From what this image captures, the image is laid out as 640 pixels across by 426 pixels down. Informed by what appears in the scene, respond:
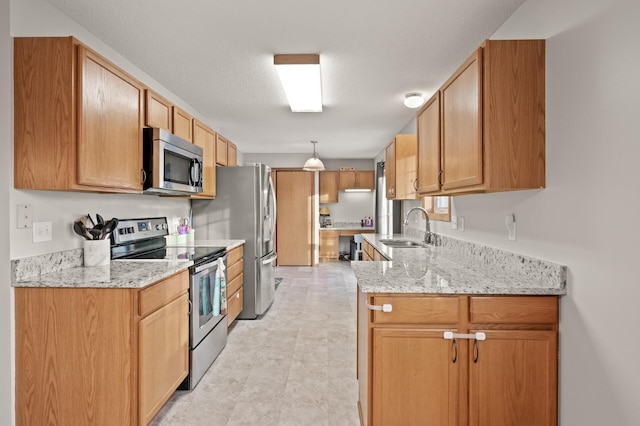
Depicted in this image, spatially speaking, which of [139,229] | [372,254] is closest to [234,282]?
[139,229]

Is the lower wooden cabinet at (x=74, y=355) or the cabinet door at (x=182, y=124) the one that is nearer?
the lower wooden cabinet at (x=74, y=355)

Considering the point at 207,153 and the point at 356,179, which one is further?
the point at 356,179

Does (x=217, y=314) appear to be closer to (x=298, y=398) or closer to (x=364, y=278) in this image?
(x=298, y=398)

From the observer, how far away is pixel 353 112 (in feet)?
14.1

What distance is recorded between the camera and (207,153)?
3.72 m

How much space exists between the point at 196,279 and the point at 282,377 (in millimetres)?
966

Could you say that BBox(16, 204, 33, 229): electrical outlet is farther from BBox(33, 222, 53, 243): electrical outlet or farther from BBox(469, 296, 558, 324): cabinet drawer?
BBox(469, 296, 558, 324): cabinet drawer

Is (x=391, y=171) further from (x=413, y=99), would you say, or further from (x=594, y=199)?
(x=594, y=199)

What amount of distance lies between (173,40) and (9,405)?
2299mm

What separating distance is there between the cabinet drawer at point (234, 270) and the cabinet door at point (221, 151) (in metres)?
1.19

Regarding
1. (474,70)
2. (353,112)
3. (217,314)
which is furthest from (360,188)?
(474,70)

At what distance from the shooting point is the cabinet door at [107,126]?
1.85 metres

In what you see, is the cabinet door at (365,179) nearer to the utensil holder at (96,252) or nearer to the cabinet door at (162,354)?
the cabinet door at (162,354)

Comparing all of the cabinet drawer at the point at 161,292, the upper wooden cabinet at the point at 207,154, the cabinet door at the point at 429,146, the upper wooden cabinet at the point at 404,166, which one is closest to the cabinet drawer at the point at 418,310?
the cabinet door at the point at 429,146
